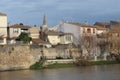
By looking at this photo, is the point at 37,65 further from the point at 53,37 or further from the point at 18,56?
the point at 53,37

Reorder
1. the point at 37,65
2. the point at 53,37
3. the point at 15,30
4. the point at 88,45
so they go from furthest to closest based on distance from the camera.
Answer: the point at 53,37 < the point at 15,30 < the point at 88,45 < the point at 37,65

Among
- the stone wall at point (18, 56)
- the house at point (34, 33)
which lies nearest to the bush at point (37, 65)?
the stone wall at point (18, 56)

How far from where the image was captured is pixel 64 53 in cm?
7769

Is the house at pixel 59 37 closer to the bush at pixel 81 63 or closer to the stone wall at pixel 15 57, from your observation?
the bush at pixel 81 63

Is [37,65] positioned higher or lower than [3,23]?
lower

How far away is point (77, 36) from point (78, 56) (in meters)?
14.6

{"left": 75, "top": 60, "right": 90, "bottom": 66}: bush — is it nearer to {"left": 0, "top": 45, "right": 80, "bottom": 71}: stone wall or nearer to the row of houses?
{"left": 0, "top": 45, "right": 80, "bottom": 71}: stone wall

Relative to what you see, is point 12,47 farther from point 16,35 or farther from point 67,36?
point 67,36

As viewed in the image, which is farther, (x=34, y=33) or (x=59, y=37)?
(x=34, y=33)

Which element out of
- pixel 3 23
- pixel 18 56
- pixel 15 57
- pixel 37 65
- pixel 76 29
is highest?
pixel 3 23

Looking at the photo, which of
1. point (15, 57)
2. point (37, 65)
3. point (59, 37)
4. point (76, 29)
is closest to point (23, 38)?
point (37, 65)

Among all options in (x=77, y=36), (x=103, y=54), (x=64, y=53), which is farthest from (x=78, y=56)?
(x=77, y=36)

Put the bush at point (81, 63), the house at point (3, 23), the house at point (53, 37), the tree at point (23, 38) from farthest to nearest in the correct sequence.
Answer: the house at point (53, 37)
the house at point (3, 23)
the tree at point (23, 38)
the bush at point (81, 63)

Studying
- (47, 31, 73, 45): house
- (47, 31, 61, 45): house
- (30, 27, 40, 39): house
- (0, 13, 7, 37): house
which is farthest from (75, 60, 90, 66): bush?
(30, 27, 40, 39): house
